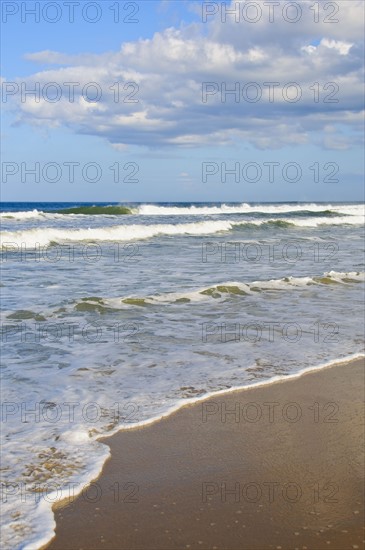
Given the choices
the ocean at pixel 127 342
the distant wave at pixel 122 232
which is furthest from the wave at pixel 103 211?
the ocean at pixel 127 342

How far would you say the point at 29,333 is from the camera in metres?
7.48

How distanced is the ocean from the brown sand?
0.68ft

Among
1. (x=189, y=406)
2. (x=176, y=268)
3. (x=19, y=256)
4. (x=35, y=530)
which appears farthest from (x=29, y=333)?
(x=19, y=256)

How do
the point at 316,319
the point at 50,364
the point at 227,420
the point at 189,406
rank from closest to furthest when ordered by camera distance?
the point at 227,420, the point at 189,406, the point at 50,364, the point at 316,319

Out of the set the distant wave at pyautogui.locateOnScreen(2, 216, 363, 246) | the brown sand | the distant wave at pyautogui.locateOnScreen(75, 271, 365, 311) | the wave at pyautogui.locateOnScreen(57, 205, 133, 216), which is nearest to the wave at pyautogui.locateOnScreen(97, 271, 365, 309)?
the distant wave at pyautogui.locateOnScreen(75, 271, 365, 311)

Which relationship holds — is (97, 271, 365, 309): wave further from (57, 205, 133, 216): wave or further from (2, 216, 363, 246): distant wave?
(57, 205, 133, 216): wave

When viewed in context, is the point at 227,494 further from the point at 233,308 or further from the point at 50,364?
the point at 233,308

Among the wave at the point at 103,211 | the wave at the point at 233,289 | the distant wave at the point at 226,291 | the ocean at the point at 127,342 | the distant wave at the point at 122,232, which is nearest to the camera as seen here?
the ocean at the point at 127,342

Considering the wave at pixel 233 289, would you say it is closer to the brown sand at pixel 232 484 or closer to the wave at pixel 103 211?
the brown sand at pixel 232 484

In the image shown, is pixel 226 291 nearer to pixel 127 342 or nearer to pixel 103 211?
pixel 127 342

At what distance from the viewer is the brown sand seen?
299 centimetres

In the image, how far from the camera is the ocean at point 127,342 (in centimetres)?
396

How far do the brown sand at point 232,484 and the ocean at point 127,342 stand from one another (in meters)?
0.21

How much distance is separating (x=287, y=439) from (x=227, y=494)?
994 millimetres
